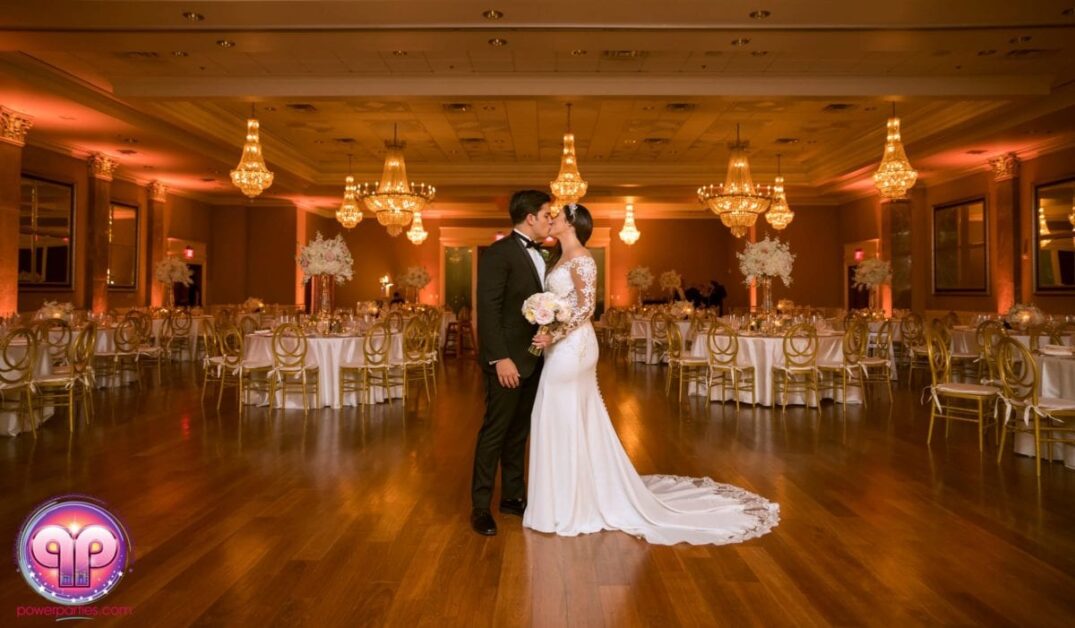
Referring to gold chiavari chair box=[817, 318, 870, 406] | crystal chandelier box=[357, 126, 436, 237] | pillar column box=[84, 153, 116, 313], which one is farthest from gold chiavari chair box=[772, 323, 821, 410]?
pillar column box=[84, 153, 116, 313]

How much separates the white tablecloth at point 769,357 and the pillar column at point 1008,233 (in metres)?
5.68

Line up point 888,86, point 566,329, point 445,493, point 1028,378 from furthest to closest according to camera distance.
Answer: point 888,86 < point 1028,378 < point 445,493 < point 566,329

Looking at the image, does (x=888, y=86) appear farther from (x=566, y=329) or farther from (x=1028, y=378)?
(x=566, y=329)

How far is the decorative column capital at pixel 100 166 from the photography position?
12023 millimetres

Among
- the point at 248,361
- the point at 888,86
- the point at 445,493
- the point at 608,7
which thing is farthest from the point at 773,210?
the point at 445,493

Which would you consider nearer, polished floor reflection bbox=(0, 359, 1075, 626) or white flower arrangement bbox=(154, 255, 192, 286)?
polished floor reflection bbox=(0, 359, 1075, 626)

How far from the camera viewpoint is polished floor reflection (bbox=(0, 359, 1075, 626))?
102 inches

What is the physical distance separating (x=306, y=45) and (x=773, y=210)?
853 cm

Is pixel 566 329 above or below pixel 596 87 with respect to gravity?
below

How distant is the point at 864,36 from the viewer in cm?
688

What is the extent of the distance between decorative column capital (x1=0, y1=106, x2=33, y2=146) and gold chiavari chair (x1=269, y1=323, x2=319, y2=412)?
17.5 ft

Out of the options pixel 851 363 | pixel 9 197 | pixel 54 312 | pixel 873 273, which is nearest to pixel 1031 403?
pixel 851 363

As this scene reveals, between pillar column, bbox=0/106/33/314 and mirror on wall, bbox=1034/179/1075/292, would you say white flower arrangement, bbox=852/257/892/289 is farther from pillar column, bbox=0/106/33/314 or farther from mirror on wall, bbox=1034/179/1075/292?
pillar column, bbox=0/106/33/314

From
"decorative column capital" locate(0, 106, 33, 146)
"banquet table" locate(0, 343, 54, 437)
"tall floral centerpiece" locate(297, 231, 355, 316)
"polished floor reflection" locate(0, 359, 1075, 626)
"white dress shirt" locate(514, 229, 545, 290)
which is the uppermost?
"decorative column capital" locate(0, 106, 33, 146)
